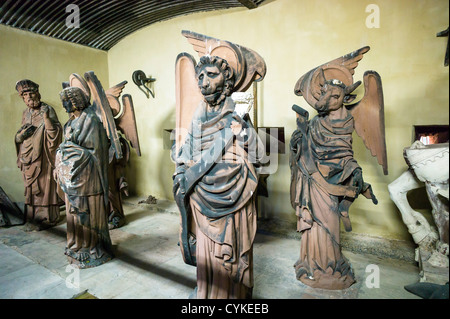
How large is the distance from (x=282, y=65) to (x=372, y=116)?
6.63 feet

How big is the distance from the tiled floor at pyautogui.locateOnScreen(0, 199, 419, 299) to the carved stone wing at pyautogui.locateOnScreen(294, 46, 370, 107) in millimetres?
1912

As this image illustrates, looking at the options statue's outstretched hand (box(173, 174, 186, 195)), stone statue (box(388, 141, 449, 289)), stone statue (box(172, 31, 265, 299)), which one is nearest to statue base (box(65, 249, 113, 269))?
stone statue (box(172, 31, 265, 299))

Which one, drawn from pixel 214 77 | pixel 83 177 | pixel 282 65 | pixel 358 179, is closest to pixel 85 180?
pixel 83 177

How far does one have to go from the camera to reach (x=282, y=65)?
4320 millimetres

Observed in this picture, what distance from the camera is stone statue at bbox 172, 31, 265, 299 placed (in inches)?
79.9

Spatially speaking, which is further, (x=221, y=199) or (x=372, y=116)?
(x=372, y=116)

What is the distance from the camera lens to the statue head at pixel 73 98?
304cm

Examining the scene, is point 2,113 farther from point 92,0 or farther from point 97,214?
point 97,214

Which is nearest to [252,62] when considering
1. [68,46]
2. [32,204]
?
[32,204]

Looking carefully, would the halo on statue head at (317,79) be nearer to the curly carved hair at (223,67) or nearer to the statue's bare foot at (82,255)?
the curly carved hair at (223,67)

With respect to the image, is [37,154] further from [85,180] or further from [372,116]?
[372,116]
